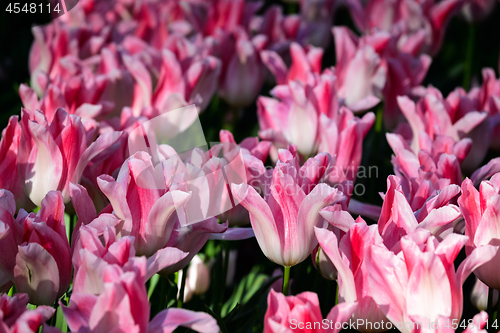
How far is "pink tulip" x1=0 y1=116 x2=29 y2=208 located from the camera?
851mm

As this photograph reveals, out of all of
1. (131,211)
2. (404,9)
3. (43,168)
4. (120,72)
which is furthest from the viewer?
(404,9)

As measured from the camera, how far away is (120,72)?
1.29 meters

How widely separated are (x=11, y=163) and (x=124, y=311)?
0.43 metres

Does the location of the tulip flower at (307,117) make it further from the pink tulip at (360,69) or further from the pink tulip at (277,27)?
the pink tulip at (277,27)

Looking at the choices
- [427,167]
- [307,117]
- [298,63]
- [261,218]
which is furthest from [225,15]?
[261,218]

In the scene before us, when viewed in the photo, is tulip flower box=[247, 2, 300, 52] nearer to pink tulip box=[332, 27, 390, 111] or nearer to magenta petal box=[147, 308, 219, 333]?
pink tulip box=[332, 27, 390, 111]

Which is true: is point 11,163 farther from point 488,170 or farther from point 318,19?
point 318,19

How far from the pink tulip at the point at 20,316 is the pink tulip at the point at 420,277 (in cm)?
36

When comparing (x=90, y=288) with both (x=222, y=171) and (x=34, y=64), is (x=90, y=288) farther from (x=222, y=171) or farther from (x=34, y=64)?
(x=34, y=64)

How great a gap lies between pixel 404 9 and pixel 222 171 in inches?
53.9

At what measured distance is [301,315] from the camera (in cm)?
57

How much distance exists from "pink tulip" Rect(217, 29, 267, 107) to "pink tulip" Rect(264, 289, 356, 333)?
1004mm

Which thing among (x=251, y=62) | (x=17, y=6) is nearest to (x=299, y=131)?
(x=251, y=62)

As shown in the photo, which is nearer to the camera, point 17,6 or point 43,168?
point 43,168
